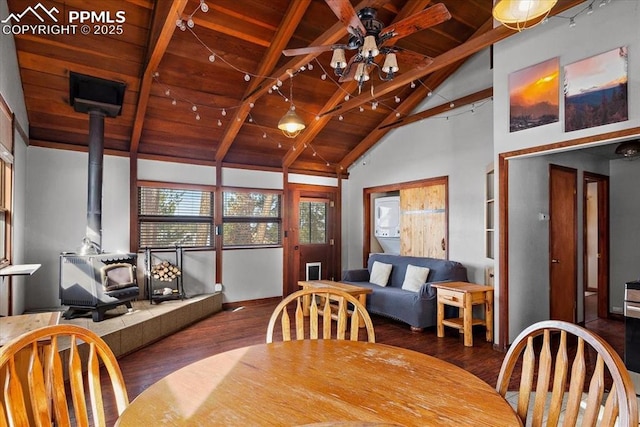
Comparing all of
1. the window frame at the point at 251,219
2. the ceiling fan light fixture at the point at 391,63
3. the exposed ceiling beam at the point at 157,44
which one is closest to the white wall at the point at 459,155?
the window frame at the point at 251,219

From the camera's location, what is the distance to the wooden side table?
409cm

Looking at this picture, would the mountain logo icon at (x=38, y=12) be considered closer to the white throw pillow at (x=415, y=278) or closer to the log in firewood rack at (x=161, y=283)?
the log in firewood rack at (x=161, y=283)

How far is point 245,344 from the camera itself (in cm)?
415

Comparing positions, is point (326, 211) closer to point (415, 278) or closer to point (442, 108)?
point (415, 278)

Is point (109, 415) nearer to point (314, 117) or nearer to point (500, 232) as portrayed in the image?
point (500, 232)

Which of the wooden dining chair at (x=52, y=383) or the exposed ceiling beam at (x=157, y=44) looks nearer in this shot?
the wooden dining chair at (x=52, y=383)

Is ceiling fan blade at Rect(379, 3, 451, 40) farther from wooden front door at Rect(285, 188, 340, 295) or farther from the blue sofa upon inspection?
wooden front door at Rect(285, 188, 340, 295)

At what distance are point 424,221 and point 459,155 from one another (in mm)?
1170

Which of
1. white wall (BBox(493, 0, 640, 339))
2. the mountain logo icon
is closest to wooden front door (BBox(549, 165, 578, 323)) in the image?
white wall (BBox(493, 0, 640, 339))

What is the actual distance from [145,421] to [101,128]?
169 inches

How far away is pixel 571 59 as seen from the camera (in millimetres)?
3271

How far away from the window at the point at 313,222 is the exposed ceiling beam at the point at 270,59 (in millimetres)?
1929

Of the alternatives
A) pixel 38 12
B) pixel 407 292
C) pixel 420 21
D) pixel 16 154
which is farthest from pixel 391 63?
pixel 16 154

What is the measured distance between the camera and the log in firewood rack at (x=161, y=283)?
518 centimetres
